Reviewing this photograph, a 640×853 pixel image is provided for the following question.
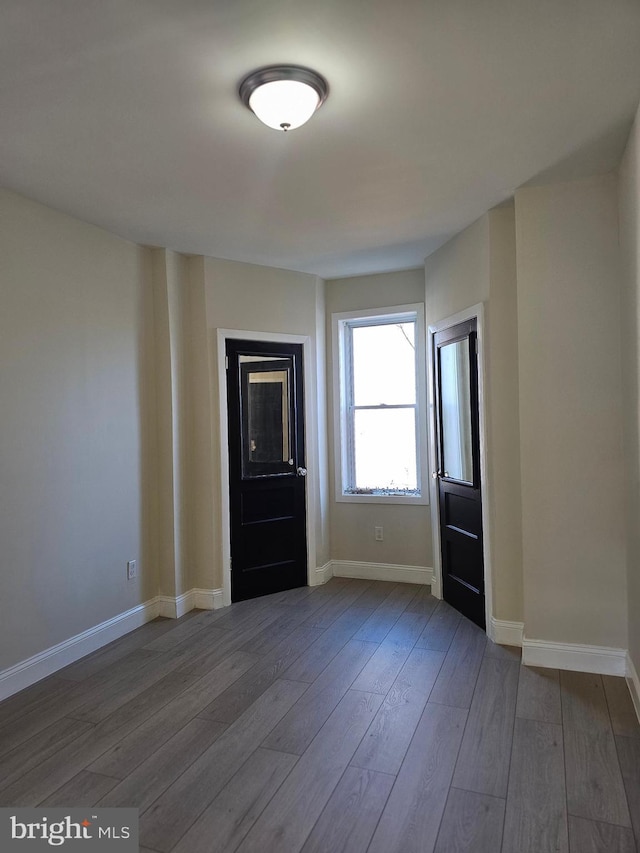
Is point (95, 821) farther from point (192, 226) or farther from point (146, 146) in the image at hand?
point (192, 226)

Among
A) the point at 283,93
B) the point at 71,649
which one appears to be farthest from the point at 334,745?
the point at 283,93

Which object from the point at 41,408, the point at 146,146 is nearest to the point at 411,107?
the point at 146,146

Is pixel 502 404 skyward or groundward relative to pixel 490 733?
skyward

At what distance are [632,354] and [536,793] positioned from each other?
1.92 meters

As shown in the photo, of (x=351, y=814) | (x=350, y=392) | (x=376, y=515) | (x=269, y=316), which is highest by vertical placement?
(x=269, y=316)

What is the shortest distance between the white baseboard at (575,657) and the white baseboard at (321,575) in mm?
1966

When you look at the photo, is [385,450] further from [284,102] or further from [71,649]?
[284,102]

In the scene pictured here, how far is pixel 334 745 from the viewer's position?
7.91 feet

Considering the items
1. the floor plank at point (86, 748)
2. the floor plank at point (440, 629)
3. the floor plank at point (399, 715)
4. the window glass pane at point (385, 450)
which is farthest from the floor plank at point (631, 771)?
the window glass pane at point (385, 450)

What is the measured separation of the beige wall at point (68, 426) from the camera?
9.78 feet

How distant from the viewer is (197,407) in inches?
169

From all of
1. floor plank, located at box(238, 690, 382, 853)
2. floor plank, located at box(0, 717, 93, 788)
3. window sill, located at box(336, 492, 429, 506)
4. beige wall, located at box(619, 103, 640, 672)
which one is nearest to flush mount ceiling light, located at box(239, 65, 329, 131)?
beige wall, located at box(619, 103, 640, 672)

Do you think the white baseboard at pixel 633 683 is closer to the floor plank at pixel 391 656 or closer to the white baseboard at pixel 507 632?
the white baseboard at pixel 507 632

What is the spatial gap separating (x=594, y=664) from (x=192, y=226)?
3.54 metres
